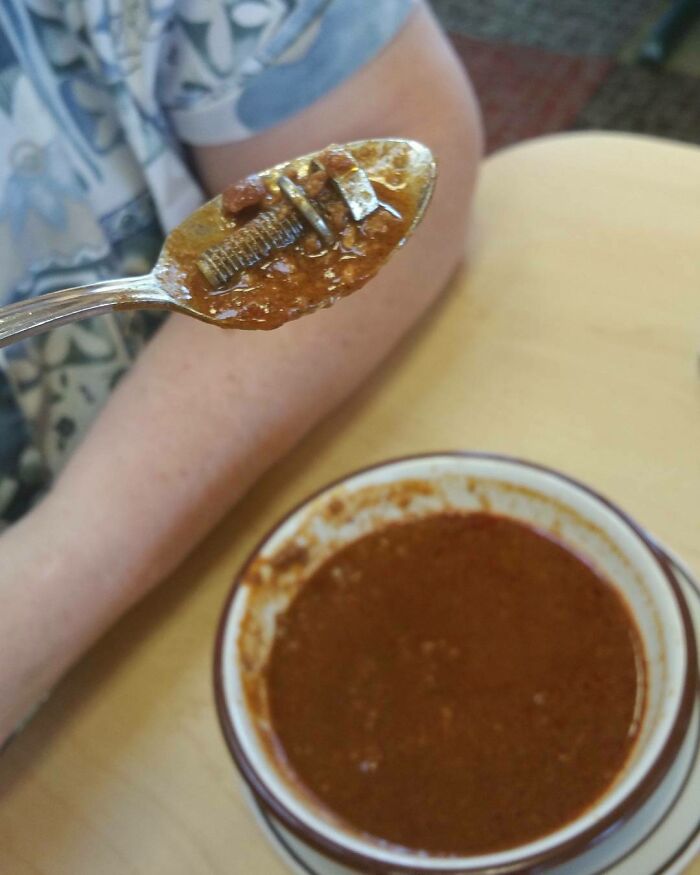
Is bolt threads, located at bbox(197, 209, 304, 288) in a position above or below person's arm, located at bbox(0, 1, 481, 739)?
above

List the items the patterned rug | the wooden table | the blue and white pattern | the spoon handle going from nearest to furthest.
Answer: the spoon handle, the wooden table, the blue and white pattern, the patterned rug

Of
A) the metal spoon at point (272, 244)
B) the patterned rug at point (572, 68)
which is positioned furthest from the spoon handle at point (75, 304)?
the patterned rug at point (572, 68)

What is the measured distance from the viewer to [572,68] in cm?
236

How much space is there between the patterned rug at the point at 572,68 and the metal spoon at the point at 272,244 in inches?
69.4

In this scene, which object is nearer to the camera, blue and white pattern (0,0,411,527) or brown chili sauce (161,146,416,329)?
brown chili sauce (161,146,416,329)

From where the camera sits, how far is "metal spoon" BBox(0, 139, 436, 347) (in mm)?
487

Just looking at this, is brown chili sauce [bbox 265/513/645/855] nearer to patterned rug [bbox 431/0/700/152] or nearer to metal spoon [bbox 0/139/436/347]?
metal spoon [bbox 0/139/436/347]

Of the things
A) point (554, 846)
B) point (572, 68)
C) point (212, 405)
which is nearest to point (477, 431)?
point (212, 405)

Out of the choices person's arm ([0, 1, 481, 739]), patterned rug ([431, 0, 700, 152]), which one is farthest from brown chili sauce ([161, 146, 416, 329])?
patterned rug ([431, 0, 700, 152])

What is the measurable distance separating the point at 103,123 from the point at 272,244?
13.0 inches

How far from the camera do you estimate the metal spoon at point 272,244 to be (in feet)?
1.60

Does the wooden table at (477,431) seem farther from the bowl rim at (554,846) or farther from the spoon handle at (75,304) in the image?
the spoon handle at (75,304)

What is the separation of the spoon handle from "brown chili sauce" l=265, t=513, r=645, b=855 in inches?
9.9

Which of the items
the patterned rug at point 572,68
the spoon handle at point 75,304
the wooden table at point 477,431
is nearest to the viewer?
the spoon handle at point 75,304
